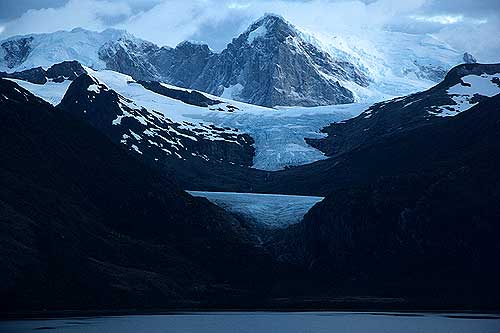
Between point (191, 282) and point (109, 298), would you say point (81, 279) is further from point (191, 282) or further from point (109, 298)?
point (191, 282)

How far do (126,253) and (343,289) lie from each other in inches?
1570

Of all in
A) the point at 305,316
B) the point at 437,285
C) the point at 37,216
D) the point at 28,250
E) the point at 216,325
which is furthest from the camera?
the point at 437,285

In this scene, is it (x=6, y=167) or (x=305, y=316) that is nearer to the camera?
(x=305, y=316)

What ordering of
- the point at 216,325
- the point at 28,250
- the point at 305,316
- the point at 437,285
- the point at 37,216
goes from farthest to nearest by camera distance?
the point at 437,285
the point at 37,216
the point at 28,250
the point at 305,316
the point at 216,325

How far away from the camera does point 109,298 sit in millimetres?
170875

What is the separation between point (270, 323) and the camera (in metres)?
134

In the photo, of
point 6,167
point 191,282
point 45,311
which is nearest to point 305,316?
point 45,311

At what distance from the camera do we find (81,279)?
169 m

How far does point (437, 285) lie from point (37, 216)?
232 ft

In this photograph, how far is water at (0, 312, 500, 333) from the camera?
401 feet

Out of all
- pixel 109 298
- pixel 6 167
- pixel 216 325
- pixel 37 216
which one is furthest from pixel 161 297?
pixel 216 325

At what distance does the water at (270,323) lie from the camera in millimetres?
122188

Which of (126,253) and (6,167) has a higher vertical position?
(6,167)

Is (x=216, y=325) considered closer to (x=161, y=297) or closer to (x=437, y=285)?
(x=161, y=297)
